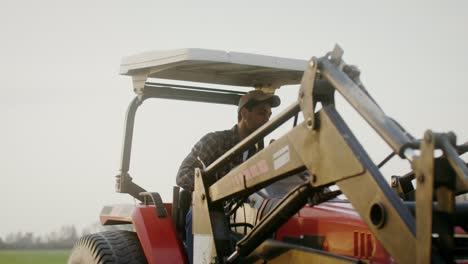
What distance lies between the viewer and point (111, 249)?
17.2 feet

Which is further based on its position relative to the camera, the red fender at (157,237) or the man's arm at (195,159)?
the man's arm at (195,159)

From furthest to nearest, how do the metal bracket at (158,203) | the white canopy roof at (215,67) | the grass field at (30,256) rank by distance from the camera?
the grass field at (30,256) < the metal bracket at (158,203) < the white canopy roof at (215,67)

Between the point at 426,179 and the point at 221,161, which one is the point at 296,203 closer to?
the point at 221,161

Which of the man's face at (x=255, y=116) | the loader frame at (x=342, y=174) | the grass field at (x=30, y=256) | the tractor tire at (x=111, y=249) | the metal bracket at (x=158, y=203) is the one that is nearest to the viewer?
the loader frame at (x=342, y=174)

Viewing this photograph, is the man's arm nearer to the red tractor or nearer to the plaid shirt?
the plaid shirt

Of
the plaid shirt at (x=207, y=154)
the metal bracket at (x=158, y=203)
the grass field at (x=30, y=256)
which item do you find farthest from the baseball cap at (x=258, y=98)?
the grass field at (x=30, y=256)

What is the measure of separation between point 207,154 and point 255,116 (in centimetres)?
56

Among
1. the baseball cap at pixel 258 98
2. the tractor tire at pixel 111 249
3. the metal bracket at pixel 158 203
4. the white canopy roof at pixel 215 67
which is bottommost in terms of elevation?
the tractor tire at pixel 111 249

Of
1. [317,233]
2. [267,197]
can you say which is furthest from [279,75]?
[317,233]

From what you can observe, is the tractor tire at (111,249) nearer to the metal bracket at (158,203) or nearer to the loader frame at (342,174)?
the metal bracket at (158,203)

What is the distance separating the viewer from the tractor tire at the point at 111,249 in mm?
5152

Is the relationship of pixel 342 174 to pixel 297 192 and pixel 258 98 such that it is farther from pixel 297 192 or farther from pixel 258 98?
pixel 258 98

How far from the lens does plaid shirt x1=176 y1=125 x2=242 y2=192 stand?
16.6 feet

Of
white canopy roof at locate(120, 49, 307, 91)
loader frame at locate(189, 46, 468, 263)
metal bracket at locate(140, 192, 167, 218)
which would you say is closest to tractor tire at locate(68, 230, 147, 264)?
metal bracket at locate(140, 192, 167, 218)
